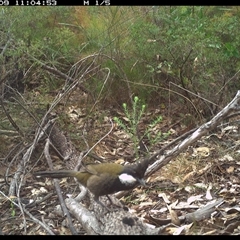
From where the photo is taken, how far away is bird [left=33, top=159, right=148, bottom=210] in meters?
2.94

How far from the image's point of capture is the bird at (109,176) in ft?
9.64

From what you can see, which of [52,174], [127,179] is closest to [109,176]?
[127,179]

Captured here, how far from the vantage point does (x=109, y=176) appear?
3061 millimetres

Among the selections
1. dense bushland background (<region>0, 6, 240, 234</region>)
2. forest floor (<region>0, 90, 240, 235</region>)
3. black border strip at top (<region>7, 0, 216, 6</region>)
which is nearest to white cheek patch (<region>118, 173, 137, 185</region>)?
forest floor (<region>0, 90, 240, 235</region>)

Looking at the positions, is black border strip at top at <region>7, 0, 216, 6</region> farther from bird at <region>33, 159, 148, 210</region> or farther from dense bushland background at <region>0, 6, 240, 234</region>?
bird at <region>33, 159, 148, 210</region>

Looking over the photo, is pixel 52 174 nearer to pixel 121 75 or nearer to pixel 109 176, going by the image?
pixel 109 176

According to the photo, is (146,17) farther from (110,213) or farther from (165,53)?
(110,213)

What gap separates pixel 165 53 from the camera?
17.9 feet

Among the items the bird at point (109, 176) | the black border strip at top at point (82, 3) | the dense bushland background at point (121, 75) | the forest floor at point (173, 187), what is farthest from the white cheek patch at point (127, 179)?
the black border strip at top at point (82, 3)

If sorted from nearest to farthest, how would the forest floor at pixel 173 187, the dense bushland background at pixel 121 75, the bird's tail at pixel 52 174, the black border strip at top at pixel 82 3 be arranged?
the bird's tail at pixel 52 174
the forest floor at pixel 173 187
the dense bushland background at pixel 121 75
the black border strip at top at pixel 82 3

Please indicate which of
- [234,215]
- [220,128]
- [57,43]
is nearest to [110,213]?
[234,215]

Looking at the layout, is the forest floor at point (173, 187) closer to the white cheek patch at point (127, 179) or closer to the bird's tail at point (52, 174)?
the bird's tail at point (52, 174)

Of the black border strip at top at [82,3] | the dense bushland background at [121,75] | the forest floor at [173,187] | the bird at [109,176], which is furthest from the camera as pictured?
the black border strip at top at [82,3]
